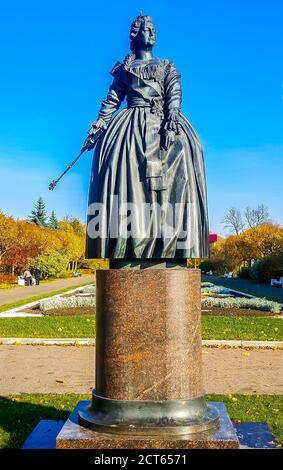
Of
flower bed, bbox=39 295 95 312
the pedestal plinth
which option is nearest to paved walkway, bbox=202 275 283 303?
flower bed, bbox=39 295 95 312

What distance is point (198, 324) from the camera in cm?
420

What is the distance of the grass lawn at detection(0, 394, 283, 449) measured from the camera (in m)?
5.38

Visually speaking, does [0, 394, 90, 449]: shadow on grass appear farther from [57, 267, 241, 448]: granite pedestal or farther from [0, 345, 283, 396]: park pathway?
[57, 267, 241, 448]: granite pedestal

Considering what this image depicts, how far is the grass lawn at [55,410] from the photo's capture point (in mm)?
5383

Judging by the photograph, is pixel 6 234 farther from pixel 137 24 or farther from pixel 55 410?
pixel 137 24

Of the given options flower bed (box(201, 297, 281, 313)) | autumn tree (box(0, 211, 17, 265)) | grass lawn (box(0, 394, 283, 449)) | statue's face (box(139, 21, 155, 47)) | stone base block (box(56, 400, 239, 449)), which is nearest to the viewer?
stone base block (box(56, 400, 239, 449))

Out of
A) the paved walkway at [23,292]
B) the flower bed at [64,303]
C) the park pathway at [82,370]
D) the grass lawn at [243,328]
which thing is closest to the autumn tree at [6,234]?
the paved walkway at [23,292]

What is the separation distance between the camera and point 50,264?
47188mm

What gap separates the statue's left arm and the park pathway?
13.8 ft

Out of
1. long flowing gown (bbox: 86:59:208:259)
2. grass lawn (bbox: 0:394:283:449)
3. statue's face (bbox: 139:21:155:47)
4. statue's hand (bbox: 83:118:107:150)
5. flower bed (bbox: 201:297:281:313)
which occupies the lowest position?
grass lawn (bbox: 0:394:283:449)

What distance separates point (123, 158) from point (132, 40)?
47.0 inches

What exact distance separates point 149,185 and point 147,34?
143 centimetres

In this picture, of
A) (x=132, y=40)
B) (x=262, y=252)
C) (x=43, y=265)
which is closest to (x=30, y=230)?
(x=43, y=265)
